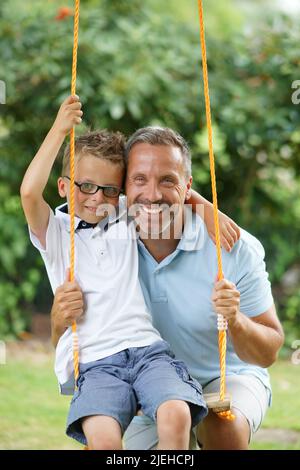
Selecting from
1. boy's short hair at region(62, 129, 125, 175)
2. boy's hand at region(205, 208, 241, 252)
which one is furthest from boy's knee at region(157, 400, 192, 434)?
boy's short hair at region(62, 129, 125, 175)

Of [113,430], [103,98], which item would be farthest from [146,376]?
[103,98]

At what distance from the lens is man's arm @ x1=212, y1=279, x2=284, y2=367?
237 cm

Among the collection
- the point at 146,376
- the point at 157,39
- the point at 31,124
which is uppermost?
the point at 157,39

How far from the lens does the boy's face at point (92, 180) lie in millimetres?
2539

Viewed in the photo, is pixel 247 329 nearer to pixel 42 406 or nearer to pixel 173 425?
pixel 173 425

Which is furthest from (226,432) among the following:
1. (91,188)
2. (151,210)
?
(91,188)

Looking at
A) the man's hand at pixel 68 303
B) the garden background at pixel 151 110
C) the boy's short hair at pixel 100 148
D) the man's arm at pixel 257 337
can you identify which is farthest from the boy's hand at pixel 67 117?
the garden background at pixel 151 110

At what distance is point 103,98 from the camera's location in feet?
16.7

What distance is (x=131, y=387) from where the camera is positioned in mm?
2330

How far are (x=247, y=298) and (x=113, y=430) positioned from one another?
0.68 metres

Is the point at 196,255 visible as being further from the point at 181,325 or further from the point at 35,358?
the point at 35,358

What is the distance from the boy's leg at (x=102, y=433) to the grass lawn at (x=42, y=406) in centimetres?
179

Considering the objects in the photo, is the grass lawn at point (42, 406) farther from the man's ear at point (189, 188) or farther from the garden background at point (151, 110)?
the man's ear at point (189, 188)
